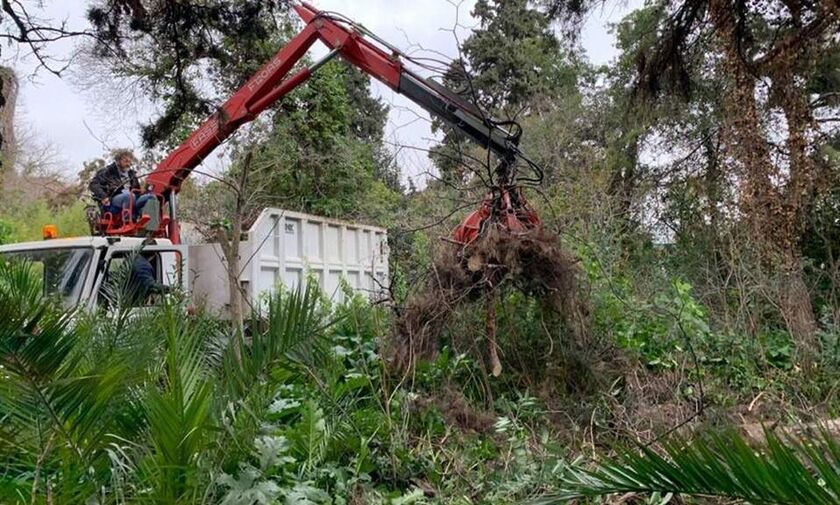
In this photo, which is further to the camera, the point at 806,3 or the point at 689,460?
the point at 806,3

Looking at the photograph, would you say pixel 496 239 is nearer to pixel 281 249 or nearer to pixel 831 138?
pixel 281 249

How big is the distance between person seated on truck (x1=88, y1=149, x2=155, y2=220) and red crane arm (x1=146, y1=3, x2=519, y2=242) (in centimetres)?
53

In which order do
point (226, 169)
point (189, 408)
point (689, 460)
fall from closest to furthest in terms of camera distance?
point (689, 460), point (189, 408), point (226, 169)

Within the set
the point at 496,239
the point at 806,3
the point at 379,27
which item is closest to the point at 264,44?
the point at 379,27

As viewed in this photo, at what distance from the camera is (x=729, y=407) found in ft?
14.8

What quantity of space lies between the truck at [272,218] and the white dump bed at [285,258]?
0.01 meters

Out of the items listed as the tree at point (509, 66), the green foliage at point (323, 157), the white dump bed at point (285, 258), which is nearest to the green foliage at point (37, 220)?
the green foliage at point (323, 157)

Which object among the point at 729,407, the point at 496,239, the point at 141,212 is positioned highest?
the point at 141,212

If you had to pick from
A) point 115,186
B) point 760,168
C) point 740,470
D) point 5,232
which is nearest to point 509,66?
point 760,168

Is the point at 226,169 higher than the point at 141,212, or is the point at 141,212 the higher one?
the point at 226,169

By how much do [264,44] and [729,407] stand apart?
18.6 ft

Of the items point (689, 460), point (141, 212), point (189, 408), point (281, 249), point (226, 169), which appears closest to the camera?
point (689, 460)

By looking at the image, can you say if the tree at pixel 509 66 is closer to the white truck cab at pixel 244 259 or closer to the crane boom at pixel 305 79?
the white truck cab at pixel 244 259

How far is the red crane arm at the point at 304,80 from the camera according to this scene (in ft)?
19.0
